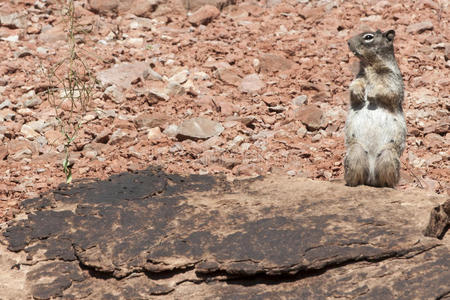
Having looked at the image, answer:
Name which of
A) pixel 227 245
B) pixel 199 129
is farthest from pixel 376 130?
pixel 199 129

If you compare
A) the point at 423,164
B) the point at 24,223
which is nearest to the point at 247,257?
the point at 24,223

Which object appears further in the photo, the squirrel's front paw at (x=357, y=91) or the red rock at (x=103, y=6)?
the red rock at (x=103, y=6)

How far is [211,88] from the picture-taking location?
9.21m

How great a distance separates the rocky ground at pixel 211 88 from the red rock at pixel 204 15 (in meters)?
0.02

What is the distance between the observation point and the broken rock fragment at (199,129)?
797 cm

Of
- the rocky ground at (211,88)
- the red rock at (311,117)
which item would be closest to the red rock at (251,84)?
the rocky ground at (211,88)

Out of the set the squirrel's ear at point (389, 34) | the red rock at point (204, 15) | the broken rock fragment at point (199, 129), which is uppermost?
the squirrel's ear at point (389, 34)

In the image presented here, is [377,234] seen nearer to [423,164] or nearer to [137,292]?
[137,292]

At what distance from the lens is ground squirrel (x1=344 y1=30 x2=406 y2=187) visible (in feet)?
19.1

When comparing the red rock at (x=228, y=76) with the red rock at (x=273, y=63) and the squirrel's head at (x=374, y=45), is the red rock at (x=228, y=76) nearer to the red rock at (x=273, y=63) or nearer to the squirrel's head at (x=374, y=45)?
the red rock at (x=273, y=63)

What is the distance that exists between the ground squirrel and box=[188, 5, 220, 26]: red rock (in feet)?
16.4

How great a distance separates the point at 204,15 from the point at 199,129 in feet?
11.0

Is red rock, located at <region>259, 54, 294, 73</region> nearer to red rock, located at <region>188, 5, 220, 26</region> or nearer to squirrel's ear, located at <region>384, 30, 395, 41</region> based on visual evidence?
red rock, located at <region>188, 5, 220, 26</region>

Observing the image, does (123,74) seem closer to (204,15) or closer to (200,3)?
(204,15)
